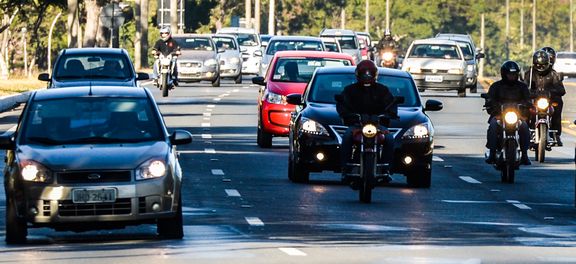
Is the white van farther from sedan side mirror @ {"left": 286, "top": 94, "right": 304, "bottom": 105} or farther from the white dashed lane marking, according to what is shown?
the white dashed lane marking

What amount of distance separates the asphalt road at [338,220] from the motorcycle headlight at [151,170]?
0.53m

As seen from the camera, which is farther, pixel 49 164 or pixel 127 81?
pixel 127 81

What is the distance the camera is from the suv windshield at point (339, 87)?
930 inches

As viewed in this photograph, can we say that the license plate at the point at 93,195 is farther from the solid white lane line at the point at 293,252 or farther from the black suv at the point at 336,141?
the black suv at the point at 336,141

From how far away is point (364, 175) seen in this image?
20.2 metres

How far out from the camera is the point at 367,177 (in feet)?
66.5

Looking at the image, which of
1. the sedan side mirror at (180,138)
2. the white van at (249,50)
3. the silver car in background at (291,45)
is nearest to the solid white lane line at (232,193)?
the sedan side mirror at (180,138)

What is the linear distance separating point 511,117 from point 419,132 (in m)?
2.23

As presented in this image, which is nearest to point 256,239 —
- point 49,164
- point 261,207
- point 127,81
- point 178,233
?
point 178,233

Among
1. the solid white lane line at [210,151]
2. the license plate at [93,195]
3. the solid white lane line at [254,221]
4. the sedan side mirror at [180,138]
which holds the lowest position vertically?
the solid white lane line at [210,151]

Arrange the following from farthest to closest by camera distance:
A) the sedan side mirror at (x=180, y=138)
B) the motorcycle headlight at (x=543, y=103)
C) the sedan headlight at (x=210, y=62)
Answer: the sedan headlight at (x=210, y=62)
the motorcycle headlight at (x=543, y=103)
the sedan side mirror at (x=180, y=138)

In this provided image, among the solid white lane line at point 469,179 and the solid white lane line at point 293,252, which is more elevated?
the solid white lane line at point 293,252

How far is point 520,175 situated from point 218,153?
5.08 meters

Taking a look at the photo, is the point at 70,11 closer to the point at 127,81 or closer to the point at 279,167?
the point at 127,81
